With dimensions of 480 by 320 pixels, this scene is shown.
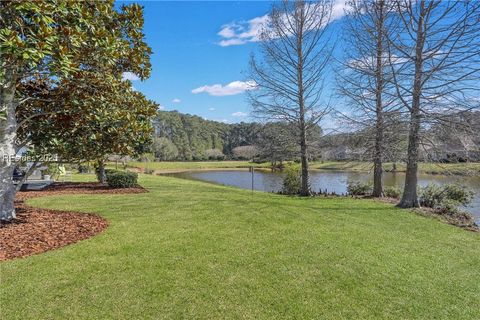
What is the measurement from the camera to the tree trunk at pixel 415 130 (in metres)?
8.34

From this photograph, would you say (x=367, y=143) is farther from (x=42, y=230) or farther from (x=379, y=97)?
(x=42, y=230)

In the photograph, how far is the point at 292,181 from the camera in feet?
45.1

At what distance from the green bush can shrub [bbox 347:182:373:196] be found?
8.01ft

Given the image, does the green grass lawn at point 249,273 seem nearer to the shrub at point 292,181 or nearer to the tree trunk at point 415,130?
the tree trunk at point 415,130

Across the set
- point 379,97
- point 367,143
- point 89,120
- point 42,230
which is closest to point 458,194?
point 367,143

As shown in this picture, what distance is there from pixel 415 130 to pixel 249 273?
23.4 ft

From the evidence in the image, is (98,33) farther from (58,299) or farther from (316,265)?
(316,265)

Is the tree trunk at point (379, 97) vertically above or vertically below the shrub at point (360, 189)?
above

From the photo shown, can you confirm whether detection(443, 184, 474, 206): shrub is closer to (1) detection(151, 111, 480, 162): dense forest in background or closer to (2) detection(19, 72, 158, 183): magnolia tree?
(1) detection(151, 111, 480, 162): dense forest in background

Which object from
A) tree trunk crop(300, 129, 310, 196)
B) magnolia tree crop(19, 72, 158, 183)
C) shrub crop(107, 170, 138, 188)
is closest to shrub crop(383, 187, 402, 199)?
tree trunk crop(300, 129, 310, 196)

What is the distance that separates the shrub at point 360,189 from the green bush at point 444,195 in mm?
2440

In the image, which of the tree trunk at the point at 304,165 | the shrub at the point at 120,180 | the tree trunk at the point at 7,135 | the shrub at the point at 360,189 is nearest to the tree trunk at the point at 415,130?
the shrub at the point at 360,189

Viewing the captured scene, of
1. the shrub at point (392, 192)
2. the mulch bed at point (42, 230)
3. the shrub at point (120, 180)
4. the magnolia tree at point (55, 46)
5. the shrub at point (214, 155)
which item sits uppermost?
the magnolia tree at point (55, 46)

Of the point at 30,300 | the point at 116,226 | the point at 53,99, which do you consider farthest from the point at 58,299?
the point at 53,99
